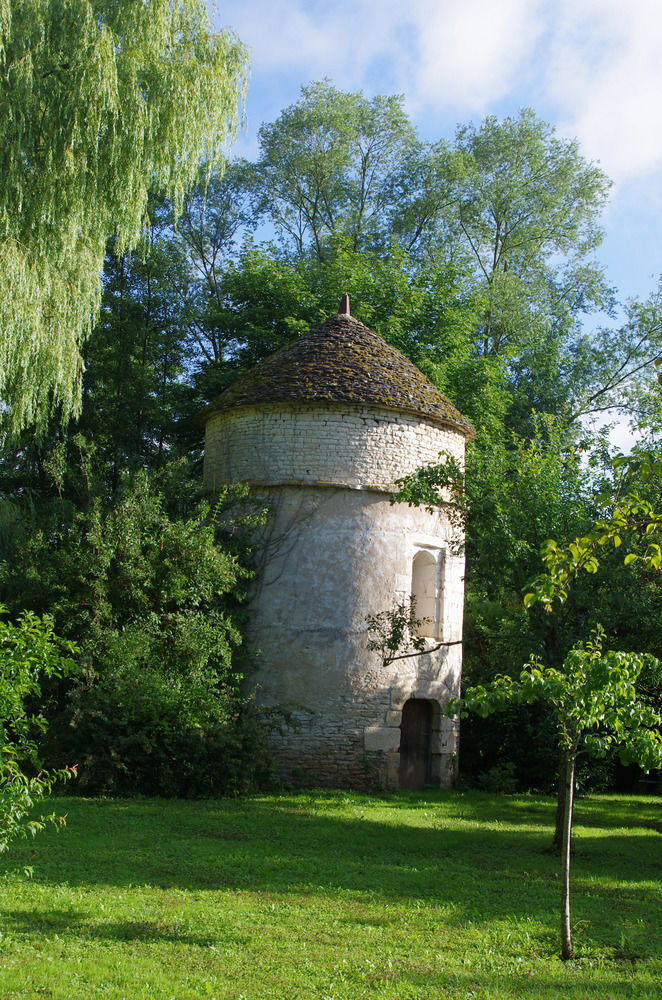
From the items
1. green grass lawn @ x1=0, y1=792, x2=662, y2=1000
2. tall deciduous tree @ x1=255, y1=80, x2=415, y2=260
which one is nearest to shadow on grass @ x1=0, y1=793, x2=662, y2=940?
green grass lawn @ x1=0, y1=792, x2=662, y2=1000

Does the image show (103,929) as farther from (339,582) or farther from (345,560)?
(345,560)

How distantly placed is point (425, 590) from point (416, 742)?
2.74 metres

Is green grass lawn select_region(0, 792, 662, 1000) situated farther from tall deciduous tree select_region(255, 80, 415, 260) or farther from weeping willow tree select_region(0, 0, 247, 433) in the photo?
tall deciduous tree select_region(255, 80, 415, 260)

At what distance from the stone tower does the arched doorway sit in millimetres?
26

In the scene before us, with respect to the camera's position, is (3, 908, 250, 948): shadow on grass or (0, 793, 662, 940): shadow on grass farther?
(0, 793, 662, 940): shadow on grass

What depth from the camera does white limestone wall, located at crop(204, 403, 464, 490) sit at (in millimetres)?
15195

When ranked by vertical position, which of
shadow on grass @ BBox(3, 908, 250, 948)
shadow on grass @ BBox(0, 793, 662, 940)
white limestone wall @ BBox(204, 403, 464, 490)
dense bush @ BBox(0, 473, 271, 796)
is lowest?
shadow on grass @ BBox(0, 793, 662, 940)

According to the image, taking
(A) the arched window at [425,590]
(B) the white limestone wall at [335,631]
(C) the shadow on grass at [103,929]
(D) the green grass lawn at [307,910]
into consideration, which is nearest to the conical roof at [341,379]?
(B) the white limestone wall at [335,631]

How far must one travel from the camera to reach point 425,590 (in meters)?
16.1

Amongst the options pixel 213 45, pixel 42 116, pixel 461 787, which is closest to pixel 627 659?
pixel 42 116

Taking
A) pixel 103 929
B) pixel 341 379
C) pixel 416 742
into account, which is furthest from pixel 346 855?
pixel 341 379

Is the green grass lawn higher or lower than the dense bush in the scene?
lower

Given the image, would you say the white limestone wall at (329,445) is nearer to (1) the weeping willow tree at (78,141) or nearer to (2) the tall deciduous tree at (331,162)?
(1) the weeping willow tree at (78,141)

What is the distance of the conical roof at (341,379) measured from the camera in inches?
604
